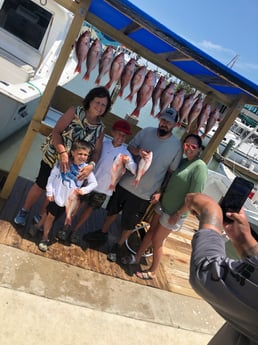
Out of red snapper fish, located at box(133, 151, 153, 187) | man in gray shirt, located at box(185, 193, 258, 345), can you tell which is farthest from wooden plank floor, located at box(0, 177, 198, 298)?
man in gray shirt, located at box(185, 193, 258, 345)

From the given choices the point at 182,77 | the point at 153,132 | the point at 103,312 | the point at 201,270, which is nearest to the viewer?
the point at 201,270

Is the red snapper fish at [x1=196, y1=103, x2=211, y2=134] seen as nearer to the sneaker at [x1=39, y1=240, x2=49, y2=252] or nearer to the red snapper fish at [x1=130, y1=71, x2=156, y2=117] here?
the red snapper fish at [x1=130, y1=71, x2=156, y2=117]

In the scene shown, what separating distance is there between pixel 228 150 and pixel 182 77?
1762 cm

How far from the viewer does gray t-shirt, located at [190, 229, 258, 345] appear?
1075 mm

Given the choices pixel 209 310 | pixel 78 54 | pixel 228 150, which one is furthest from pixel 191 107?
pixel 228 150

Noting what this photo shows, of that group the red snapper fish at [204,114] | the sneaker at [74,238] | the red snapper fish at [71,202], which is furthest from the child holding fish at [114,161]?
the red snapper fish at [204,114]

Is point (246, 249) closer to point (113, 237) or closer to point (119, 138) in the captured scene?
point (119, 138)

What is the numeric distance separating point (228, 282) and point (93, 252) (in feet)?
8.55

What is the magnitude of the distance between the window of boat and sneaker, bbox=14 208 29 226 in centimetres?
471

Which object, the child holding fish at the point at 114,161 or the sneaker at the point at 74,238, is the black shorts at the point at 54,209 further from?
the sneaker at the point at 74,238

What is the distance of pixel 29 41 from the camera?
22.3 ft

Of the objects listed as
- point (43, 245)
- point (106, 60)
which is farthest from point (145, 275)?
point (106, 60)

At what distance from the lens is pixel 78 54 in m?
3.39

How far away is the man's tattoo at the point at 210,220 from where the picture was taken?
134cm
